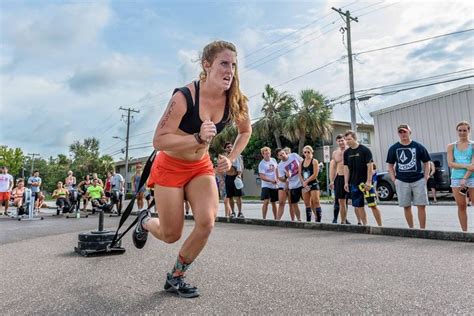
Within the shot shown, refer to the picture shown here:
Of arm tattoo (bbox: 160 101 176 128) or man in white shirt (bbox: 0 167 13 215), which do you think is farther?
man in white shirt (bbox: 0 167 13 215)

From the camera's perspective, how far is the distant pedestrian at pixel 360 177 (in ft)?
21.3

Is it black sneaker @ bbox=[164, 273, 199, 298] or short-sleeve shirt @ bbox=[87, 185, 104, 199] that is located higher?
short-sleeve shirt @ bbox=[87, 185, 104, 199]

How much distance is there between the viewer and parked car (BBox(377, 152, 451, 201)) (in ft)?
48.0

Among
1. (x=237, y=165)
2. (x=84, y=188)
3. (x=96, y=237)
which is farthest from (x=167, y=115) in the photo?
(x=84, y=188)

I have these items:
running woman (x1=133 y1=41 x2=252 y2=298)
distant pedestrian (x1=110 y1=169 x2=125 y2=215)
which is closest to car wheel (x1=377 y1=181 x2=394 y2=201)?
distant pedestrian (x1=110 y1=169 x2=125 y2=215)

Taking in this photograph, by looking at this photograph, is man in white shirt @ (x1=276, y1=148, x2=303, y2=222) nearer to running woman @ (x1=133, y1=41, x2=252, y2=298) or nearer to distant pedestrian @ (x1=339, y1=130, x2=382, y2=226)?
distant pedestrian @ (x1=339, y1=130, x2=382, y2=226)

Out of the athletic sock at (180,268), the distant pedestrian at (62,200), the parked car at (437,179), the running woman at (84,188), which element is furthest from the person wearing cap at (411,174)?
the running woman at (84,188)

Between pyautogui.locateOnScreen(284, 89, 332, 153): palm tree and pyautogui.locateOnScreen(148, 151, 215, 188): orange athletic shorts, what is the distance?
24.7 m

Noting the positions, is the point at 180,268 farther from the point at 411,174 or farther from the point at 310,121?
the point at 310,121

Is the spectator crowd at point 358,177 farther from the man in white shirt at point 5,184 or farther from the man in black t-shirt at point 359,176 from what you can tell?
the man in white shirt at point 5,184

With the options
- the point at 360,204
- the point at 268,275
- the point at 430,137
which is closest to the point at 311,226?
the point at 360,204

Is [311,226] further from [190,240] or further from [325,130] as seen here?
[325,130]

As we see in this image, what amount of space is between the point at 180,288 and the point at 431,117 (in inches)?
764

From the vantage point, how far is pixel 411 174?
6.13 meters
